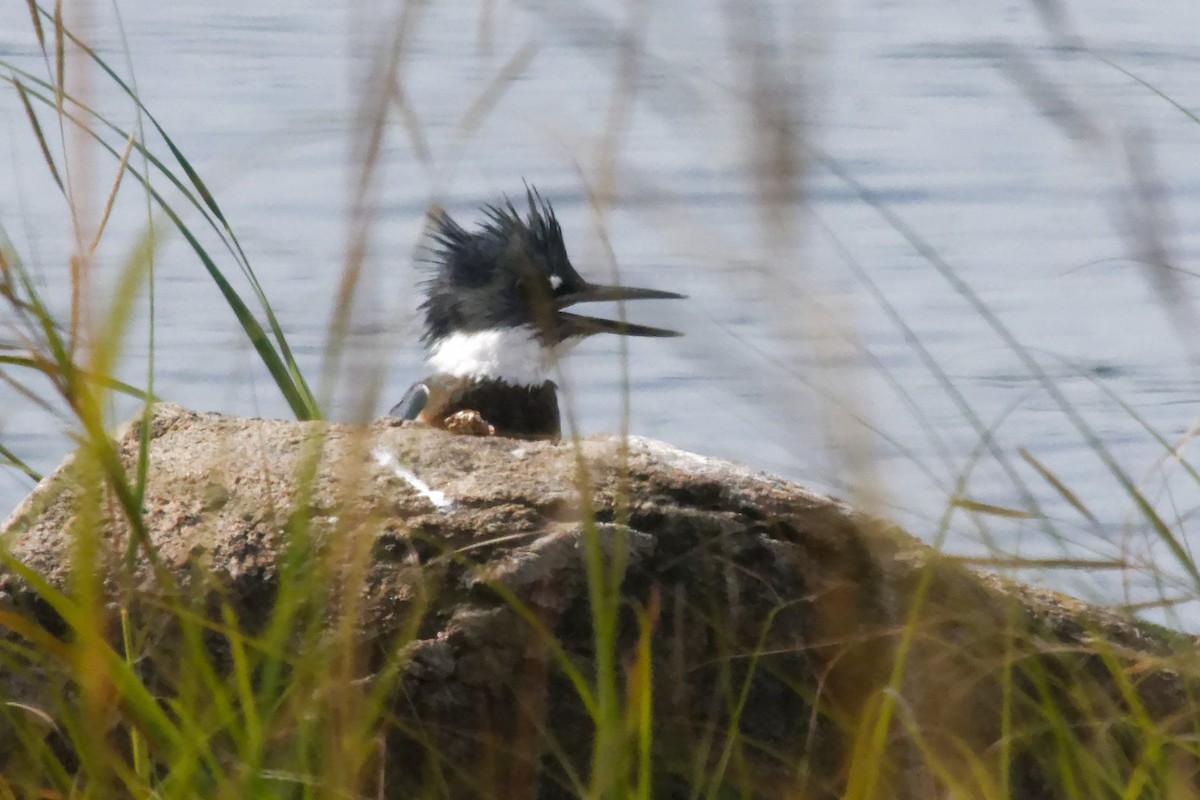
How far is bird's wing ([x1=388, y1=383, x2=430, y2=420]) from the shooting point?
404 cm

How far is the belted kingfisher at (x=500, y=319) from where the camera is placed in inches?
162

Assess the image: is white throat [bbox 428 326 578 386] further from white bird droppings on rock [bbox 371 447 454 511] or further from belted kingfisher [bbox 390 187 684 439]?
white bird droppings on rock [bbox 371 447 454 511]

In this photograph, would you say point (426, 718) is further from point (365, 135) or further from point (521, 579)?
point (365, 135)

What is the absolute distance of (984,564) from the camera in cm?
193

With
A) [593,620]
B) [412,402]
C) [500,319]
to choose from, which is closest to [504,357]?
[500,319]

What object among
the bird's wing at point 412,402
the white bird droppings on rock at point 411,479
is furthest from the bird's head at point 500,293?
the white bird droppings on rock at point 411,479

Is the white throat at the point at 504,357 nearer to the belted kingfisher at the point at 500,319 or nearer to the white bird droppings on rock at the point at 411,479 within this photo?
the belted kingfisher at the point at 500,319

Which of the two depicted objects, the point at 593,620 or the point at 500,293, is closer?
the point at 593,620

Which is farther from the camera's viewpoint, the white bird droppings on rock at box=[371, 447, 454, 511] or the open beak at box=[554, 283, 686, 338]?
the open beak at box=[554, 283, 686, 338]

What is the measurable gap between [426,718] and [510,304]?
7.17ft

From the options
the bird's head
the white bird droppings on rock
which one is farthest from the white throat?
the white bird droppings on rock

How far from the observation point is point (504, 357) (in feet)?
13.8

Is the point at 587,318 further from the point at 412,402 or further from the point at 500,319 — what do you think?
the point at 412,402

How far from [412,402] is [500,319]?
32 centimetres
